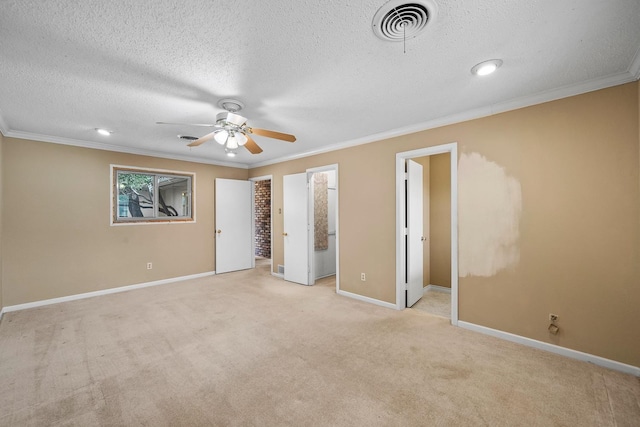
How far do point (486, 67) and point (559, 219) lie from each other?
159 cm

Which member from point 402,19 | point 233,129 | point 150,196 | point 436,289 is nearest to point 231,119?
point 233,129

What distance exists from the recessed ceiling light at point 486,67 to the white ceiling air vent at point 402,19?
74cm

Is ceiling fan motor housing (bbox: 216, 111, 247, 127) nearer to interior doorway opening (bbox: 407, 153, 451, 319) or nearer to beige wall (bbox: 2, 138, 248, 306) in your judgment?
interior doorway opening (bbox: 407, 153, 451, 319)

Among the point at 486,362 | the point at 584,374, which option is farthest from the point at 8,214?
the point at 584,374

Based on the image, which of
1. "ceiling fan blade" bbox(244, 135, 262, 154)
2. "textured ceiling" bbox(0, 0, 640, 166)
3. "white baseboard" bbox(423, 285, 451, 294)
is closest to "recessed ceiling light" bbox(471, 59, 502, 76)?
"textured ceiling" bbox(0, 0, 640, 166)

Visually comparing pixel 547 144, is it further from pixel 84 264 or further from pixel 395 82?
pixel 84 264

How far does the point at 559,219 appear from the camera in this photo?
2.51 metres

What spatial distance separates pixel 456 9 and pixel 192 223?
541cm

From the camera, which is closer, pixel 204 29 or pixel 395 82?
pixel 204 29

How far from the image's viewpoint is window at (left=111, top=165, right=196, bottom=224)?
15.3 ft

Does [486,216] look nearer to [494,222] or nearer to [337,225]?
[494,222]

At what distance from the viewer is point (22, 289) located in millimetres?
3785

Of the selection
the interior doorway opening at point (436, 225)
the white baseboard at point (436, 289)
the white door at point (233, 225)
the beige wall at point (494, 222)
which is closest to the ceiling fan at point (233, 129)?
the beige wall at point (494, 222)

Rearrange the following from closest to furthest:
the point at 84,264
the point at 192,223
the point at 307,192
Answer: the point at 84,264 < the point at 307,192 < the point at 192,223
